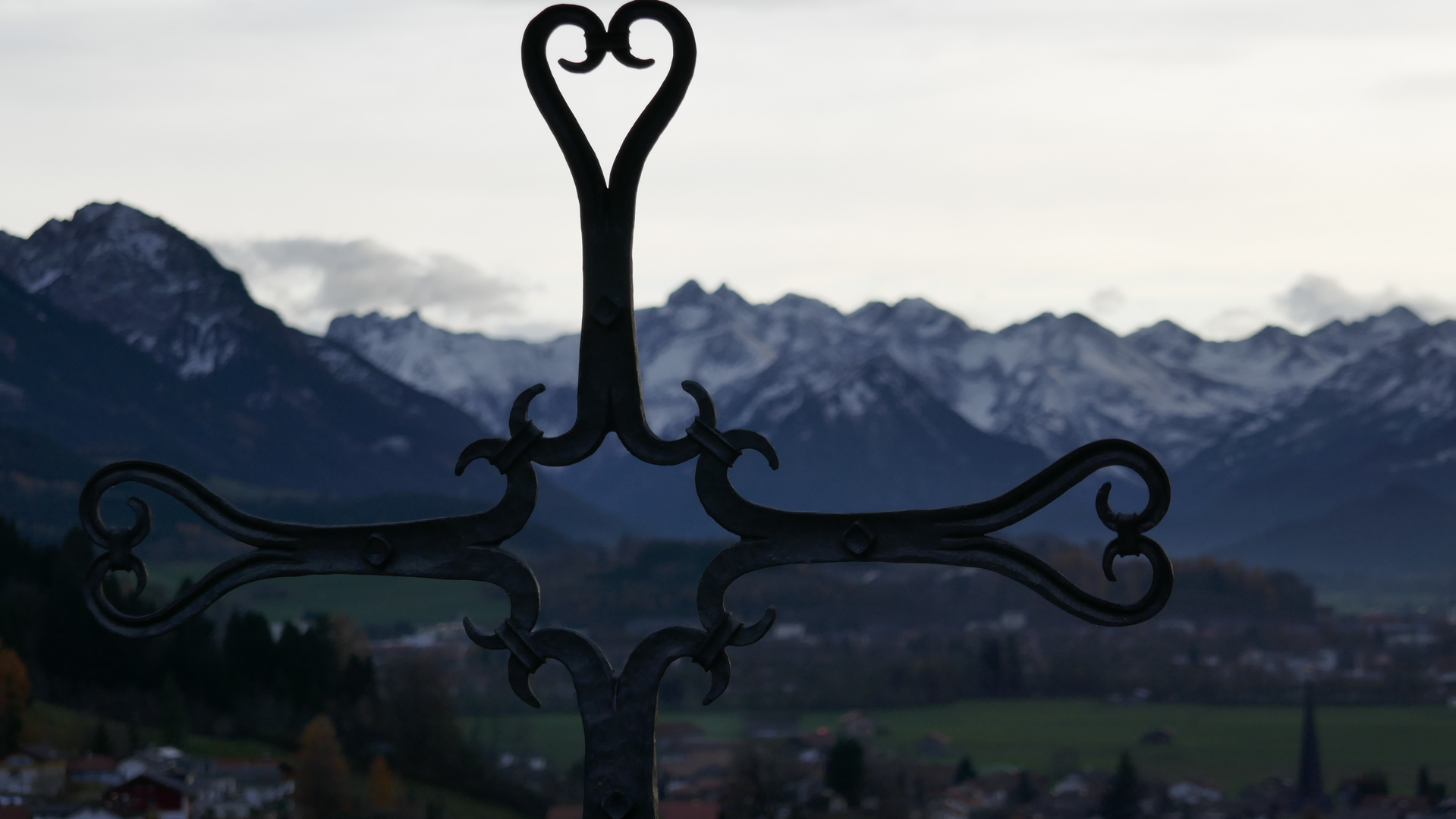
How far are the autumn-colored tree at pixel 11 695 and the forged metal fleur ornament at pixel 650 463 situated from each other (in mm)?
97484

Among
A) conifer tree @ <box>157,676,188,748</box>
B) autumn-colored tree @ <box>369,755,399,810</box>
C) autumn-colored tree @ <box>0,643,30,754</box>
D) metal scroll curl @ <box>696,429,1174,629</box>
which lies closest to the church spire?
autumn-colored tree @ <box>369,755,399,810</box>

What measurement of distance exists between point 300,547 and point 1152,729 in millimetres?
153280

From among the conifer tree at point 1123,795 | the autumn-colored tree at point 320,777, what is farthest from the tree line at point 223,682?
the conifer tree at point 1123,795

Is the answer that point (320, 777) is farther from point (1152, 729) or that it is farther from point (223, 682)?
point (1152, 729)

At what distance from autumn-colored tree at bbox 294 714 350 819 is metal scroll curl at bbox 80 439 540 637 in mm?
102332

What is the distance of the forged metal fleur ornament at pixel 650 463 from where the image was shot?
3.45 m

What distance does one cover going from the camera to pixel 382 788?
3991 inches

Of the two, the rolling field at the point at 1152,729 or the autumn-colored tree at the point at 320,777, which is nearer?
the autumn-colored tree at the point at 320,777

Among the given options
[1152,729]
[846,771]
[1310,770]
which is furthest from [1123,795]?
[1152,729]

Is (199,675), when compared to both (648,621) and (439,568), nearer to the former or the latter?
(648,621)

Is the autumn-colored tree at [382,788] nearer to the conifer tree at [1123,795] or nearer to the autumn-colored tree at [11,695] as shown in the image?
the autumn-colored tree at [11,695]

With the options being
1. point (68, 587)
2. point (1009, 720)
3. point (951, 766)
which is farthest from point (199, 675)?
point (1009, 720)

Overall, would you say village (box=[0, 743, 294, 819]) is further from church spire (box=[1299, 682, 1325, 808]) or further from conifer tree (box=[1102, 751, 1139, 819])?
church spire (box=[1299, 682, 1325, 808])

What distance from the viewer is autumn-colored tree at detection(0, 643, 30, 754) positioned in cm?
9275
